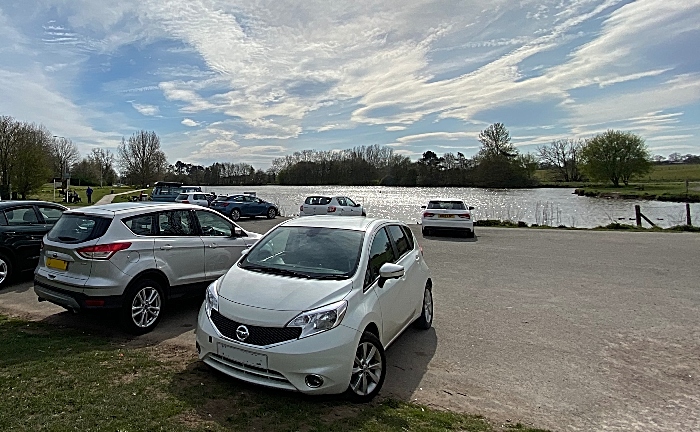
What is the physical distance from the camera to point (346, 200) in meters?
25.8

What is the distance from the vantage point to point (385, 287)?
4438 millimetres

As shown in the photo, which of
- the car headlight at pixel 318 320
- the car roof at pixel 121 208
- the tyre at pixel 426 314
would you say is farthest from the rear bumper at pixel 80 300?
the tyre at pixel 426 314

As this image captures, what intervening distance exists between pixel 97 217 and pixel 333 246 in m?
3.11

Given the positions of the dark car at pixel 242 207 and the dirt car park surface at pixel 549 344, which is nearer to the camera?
the dirt car park surface at pixel 549 344

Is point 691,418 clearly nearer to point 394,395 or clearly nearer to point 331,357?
point 394,395

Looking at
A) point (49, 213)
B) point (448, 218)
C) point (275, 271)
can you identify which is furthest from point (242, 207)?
point (275, 271)

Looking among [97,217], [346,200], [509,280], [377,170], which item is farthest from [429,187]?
[97,217]

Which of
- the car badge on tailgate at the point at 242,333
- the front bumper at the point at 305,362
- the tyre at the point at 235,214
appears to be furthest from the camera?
the tyre at the point at 235,214

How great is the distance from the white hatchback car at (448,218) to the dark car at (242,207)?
12977 mm

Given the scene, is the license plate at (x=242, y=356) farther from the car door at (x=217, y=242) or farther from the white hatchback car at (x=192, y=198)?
the white hatchback car at (x=192, y=198)

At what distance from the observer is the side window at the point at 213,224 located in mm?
6559

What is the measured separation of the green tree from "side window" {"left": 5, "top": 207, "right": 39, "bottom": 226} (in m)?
66.8

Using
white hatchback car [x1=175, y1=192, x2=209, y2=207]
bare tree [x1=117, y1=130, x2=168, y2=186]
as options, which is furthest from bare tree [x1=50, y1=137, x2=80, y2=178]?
white hatchback car [x1=175, y1=192, x2=209, y2=207]

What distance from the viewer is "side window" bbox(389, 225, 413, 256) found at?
5.36 metres
